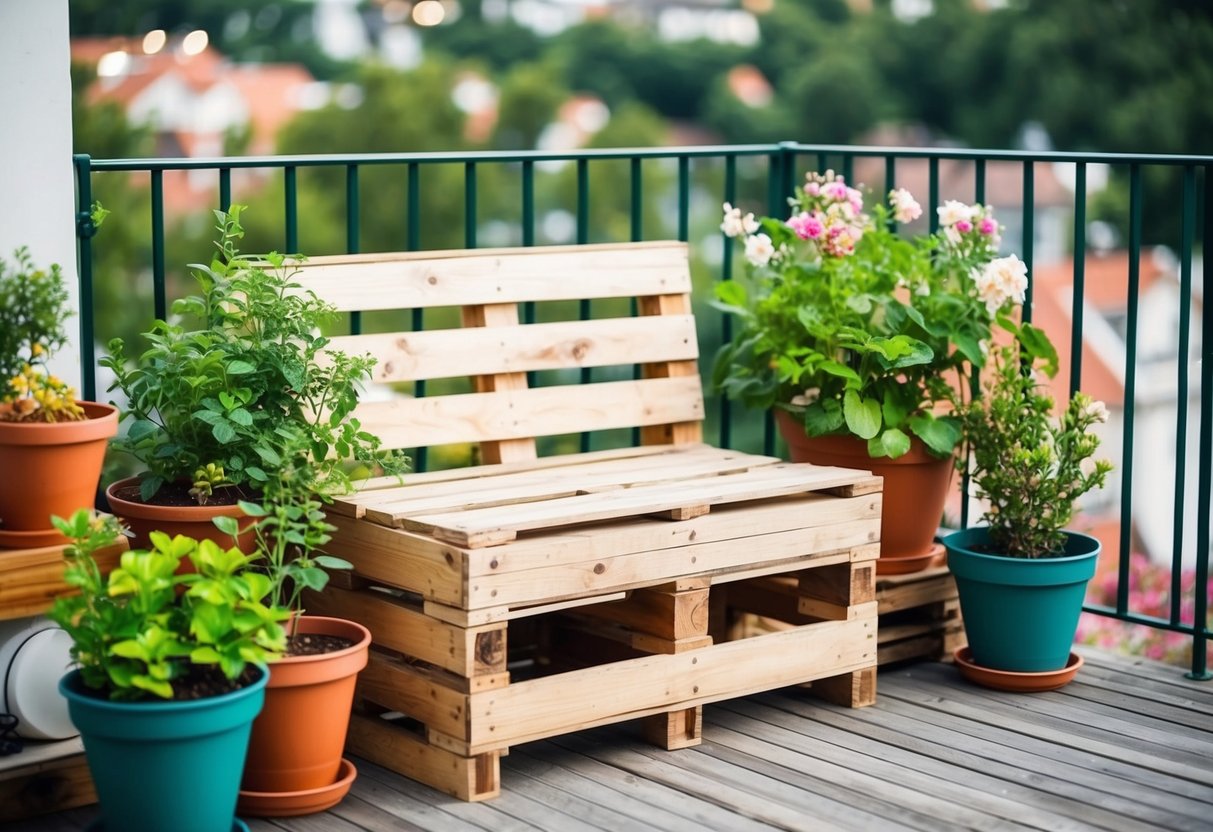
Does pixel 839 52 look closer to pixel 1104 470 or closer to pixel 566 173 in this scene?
pixel 566 173

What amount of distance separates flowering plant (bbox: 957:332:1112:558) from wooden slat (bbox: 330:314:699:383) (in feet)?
2.20

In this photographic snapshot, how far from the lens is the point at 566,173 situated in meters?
25.5

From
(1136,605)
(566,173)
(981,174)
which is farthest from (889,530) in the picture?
(566,173)

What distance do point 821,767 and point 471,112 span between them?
23.8 metres

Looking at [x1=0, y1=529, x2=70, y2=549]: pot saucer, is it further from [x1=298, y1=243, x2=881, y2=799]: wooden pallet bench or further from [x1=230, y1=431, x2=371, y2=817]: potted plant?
[x1=298, y1=243, x2=881, y2=799]: wooden pallet bench

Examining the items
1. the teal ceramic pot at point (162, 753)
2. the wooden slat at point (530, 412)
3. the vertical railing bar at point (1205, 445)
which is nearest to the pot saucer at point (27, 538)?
the teal ceramic pot at point (162, 753)

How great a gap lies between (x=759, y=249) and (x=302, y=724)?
4.83ft

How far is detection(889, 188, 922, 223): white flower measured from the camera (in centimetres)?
341

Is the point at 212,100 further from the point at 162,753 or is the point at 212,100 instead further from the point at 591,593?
the point at 162,753

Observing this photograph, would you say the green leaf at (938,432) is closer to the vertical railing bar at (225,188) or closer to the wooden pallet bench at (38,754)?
the vertical railing bar at (225,188)

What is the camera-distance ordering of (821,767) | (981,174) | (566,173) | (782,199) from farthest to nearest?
(566,173)
(782,199)
(981,174)
(821,767)

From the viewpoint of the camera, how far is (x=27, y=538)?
8.01 ft

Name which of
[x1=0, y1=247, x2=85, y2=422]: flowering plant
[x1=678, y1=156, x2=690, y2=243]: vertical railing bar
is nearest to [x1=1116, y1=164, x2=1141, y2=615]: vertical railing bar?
[x1=678, y1=156, x2=690, y2=243]: vertical railing bar

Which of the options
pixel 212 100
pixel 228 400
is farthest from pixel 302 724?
pixel 212 100
